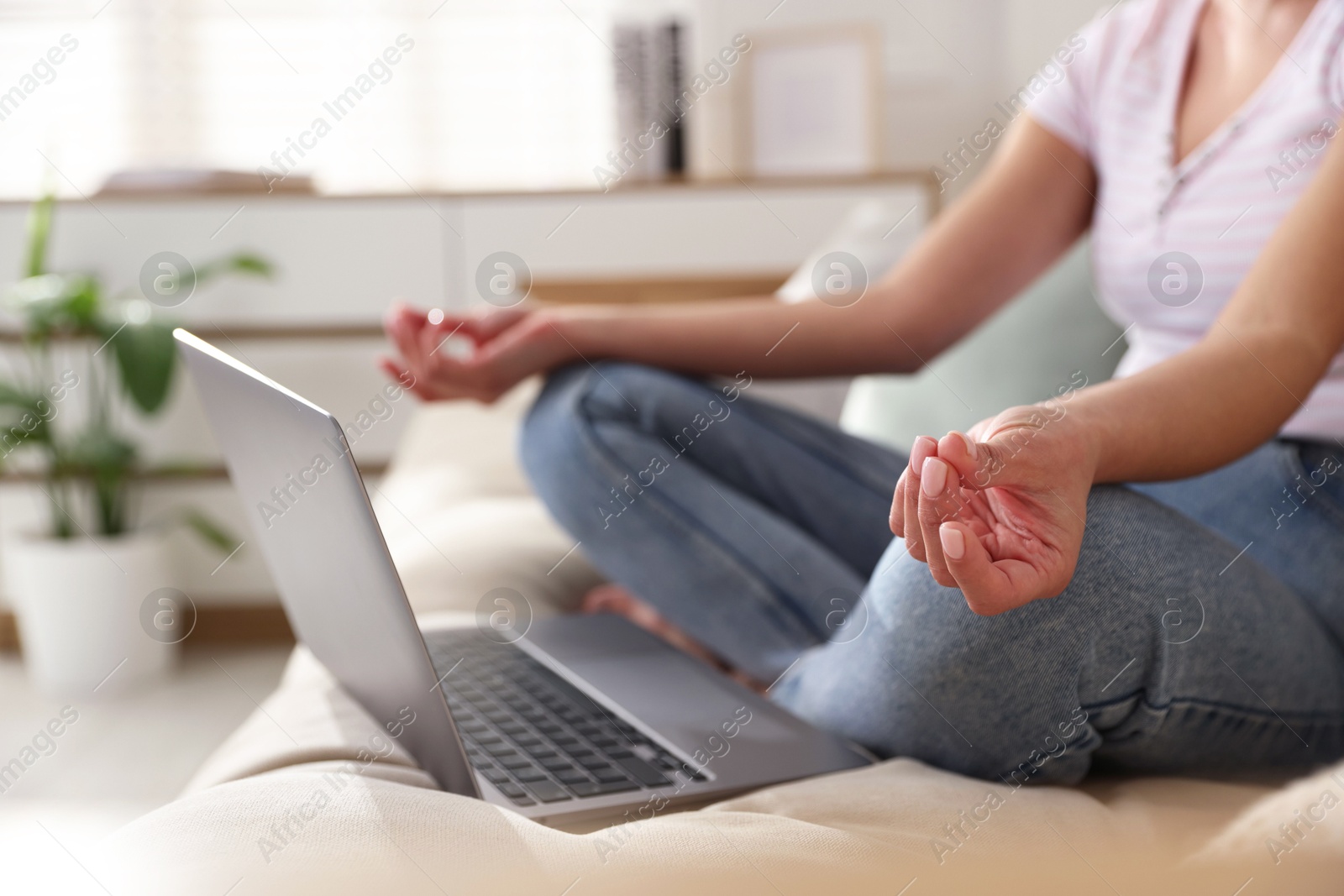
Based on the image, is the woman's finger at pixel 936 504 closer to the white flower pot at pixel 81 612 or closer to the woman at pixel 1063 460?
the woman at pixel 1063 460

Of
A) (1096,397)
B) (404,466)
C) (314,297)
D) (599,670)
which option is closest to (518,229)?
(314,297)

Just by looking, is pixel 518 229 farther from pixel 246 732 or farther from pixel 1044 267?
pixel 246 732

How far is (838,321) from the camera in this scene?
936 mm

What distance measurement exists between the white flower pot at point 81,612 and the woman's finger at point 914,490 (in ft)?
6.32

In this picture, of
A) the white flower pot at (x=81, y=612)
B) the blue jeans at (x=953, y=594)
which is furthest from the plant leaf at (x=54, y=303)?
the blue jeans at (x=953, y=594)

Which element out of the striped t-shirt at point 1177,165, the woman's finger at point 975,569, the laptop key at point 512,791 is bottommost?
the laptop key at point 512,791

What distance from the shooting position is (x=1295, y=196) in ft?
2.51

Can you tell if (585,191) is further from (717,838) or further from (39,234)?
(717,838)

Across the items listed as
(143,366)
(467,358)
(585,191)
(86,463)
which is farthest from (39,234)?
(467,358)

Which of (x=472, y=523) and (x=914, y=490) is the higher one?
(x=914, y=490)

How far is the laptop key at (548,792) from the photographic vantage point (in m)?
0.58

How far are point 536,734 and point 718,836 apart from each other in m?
0.22

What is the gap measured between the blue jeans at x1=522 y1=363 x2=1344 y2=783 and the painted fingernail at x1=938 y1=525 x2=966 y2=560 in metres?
0.12

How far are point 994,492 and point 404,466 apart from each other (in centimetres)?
111
